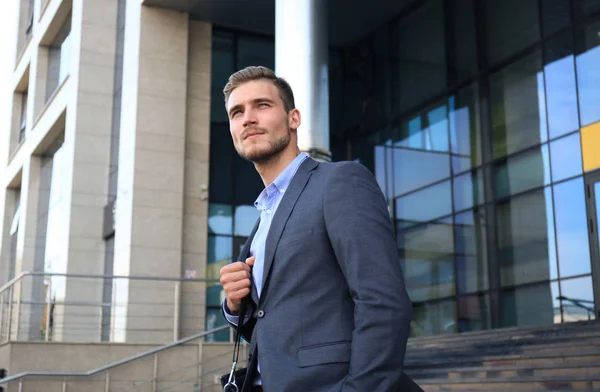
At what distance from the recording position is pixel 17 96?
1234 inches

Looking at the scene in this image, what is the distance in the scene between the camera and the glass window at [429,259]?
17391 millimetres

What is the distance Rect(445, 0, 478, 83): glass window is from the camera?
17.7 meters

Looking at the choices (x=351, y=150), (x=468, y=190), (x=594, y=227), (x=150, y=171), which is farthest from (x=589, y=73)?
(x=150, y=171)

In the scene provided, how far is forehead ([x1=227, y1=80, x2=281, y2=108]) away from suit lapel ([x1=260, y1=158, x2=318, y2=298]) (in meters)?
0.28

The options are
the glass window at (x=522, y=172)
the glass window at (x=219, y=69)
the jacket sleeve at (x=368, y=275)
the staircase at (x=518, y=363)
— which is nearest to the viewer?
the jacket sleeve at (x=368, y=275)

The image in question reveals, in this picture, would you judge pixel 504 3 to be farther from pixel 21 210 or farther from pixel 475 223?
pixel 21 210

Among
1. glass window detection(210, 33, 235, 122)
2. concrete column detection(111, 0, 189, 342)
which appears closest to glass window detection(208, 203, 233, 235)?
concrete column detection(111, 0, 189, 342)

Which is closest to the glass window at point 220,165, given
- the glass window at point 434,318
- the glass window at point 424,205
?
the glass window at point 424,205

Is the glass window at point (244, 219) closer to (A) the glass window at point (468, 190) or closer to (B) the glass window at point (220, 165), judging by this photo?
(B) the glass window at point (220, 165)

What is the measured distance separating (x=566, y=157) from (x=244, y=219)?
7.82m

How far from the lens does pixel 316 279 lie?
220 centimetres

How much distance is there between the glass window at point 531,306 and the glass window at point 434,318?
1.61 m

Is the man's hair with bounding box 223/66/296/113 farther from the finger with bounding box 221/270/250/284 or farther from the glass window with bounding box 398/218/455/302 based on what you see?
the glass window with bounding box 398/218/455/302

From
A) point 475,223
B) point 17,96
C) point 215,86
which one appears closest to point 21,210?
point 17,96
